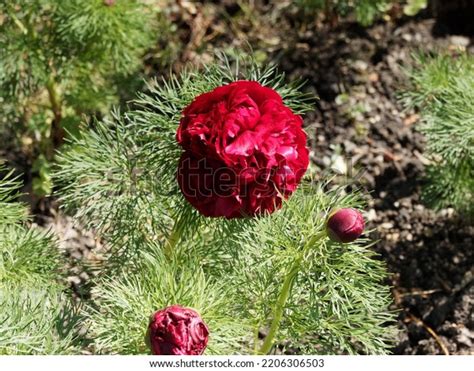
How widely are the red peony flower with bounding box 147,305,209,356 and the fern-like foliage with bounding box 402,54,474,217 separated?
4.28 ft

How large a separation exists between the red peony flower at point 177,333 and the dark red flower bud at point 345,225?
1.24 ft

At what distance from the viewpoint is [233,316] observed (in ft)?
7.49

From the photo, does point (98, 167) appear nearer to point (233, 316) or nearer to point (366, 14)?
point (233, 316)

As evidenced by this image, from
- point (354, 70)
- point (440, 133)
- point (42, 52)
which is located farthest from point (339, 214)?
point (354, 70)

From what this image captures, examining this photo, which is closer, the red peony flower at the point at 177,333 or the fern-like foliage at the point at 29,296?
the red peony flower at the point at 177,333

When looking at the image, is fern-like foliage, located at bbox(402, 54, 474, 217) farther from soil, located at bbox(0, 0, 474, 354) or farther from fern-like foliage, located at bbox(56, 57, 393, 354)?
fern-like foliage, located at bbox(56, 57, 393, 354)

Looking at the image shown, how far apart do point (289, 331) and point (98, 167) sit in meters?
0.73

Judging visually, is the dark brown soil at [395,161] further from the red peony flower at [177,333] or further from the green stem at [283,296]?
the red peony flower at [177,333]

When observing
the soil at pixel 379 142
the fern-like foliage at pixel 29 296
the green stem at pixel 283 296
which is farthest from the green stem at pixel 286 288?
the soil at pixel 379 142

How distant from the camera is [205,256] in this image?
7.89 ft

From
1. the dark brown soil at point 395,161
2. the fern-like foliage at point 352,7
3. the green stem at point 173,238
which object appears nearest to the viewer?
the green stem at point 173,238

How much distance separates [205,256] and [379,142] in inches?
56.0

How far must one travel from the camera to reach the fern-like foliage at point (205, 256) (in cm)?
212

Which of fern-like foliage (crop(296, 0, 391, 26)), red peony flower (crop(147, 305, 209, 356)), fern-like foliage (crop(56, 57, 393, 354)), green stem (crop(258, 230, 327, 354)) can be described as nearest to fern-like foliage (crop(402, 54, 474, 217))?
fern-like foliage (crop(296, 0, 391, 26))
